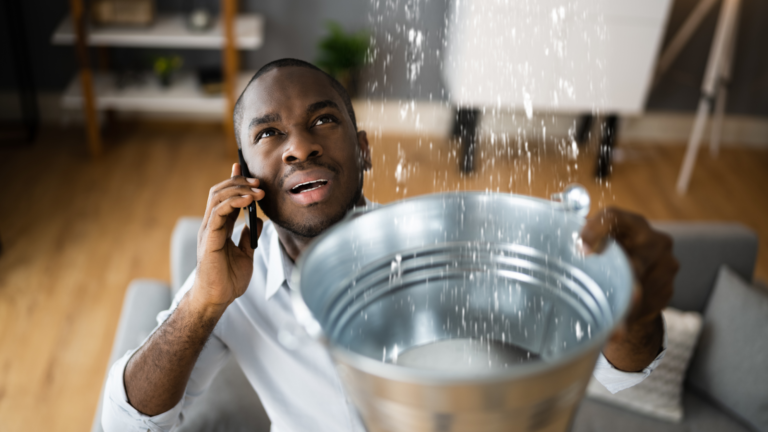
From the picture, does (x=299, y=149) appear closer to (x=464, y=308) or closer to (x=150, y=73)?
(x=464, y=308)

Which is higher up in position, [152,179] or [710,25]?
[710,25]

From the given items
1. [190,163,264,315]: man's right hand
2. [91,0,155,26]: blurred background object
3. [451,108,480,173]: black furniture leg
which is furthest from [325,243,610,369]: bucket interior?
[91,0,155,26]: blurred background object

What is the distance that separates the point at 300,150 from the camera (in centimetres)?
87

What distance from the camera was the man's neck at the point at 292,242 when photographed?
102 cm

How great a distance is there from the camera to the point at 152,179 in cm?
312

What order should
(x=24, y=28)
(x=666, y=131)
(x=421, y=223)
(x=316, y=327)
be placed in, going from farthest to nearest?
1. (x=666, y=131)
2. (x=24, y=28)
3. (x=421, y=223)
4. (x=316, y=327)

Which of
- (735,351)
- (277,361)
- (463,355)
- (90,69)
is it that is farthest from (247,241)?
(90,69)

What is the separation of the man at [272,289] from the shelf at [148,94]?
2.27 m

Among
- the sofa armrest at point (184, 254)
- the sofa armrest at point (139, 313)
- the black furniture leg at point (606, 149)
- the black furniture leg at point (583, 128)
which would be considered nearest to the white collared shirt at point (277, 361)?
the sofa armrest at point (139, 313)

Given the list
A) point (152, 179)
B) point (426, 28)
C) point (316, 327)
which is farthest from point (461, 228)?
point (426, 28)

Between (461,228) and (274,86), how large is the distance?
41 centimetres

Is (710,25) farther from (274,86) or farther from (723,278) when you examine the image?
(274,86)

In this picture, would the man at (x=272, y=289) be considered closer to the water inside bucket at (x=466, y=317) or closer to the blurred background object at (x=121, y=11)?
the water inside bucket at (x=466, y=317)

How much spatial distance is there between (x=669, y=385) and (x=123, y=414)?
4.34 feet
